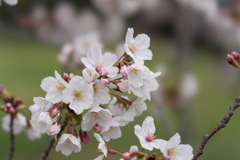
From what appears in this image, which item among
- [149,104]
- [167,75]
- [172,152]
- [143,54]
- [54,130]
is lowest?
[172,152]

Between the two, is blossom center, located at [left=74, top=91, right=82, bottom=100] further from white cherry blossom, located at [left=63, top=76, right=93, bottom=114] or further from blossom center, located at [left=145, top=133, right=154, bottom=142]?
blossom center, located at [left=145, top=133, right=154, bottom=142]

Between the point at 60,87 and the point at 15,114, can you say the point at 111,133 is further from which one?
the point at 15,114

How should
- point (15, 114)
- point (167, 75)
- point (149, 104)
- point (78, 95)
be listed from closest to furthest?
point (78, 95)
point (15, 114)
point (167, 75)
point (149, 104)

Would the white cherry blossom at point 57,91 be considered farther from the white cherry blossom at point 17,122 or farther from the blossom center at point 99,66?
the white cherry blossom at point 17,122

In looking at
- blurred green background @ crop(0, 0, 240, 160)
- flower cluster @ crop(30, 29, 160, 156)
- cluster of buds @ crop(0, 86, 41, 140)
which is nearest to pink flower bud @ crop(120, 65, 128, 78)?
flower cluster @ crop(30, 29, 160, 156)

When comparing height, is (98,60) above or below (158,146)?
above

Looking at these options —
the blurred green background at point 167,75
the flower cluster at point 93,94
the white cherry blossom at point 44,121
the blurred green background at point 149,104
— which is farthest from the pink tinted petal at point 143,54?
the blurred green background at point 149,104

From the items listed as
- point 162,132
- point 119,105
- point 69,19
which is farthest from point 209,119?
point 119,105

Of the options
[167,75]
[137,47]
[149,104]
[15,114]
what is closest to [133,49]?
[137,47]
